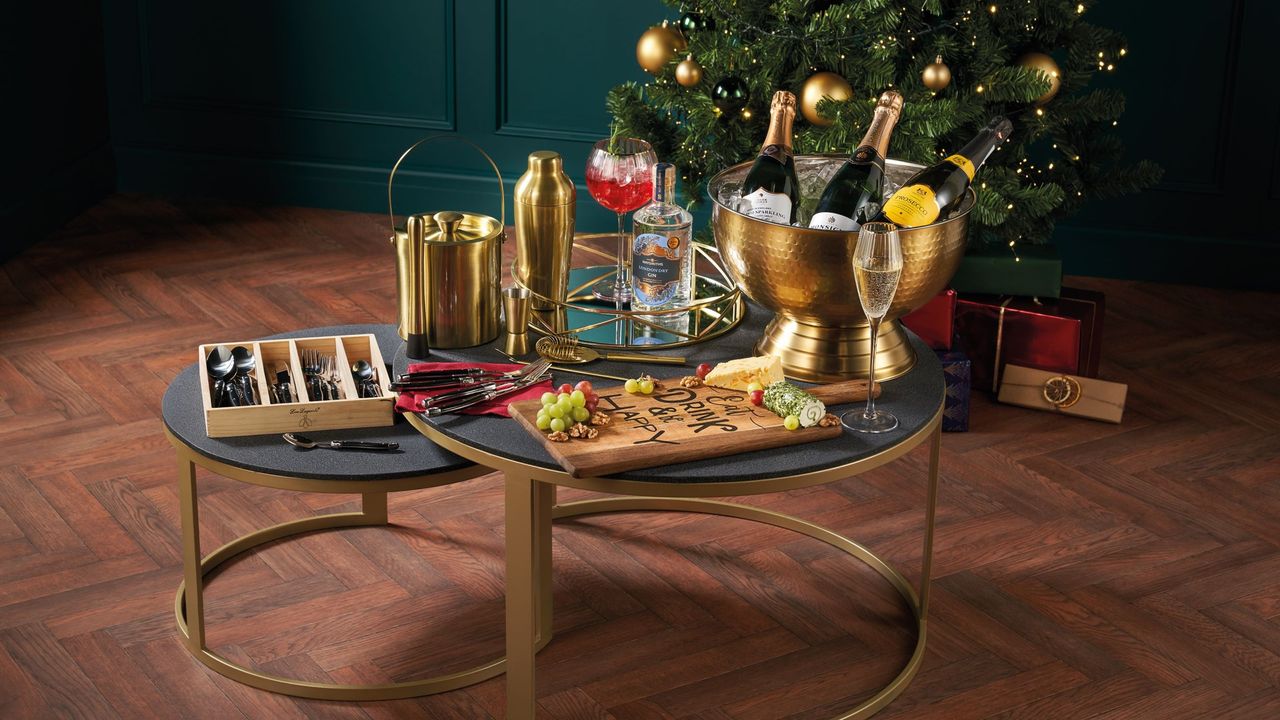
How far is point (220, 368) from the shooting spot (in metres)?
2.22

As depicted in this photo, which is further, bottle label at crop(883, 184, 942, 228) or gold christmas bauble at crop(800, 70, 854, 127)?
gold christmas bauble at crop(800, 70, 854, 127)

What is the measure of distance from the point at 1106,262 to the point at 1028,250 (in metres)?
0.89

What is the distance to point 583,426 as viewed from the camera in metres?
1.88

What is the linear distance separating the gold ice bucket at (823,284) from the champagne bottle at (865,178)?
85 mm

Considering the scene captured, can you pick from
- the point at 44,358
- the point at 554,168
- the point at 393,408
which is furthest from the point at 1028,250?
the point at 44,358

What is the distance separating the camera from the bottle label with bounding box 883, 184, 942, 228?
2104 millimetres

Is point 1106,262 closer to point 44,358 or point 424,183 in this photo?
point 424,183

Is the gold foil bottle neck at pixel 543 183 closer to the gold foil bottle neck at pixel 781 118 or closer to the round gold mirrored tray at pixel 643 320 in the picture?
the round gold mirrored tray at pixel 643 320

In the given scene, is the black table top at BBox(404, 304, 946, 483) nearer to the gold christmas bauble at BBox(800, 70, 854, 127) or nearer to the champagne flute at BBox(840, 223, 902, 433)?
the champagne flute at BBox(840, 223, 902, 433)

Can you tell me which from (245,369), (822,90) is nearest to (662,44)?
(822,90)

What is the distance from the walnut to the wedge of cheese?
257 millimetres

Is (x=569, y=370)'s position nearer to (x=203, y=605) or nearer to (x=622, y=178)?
(x=622, y=178)

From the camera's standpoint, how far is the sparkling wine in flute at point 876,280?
1944mm

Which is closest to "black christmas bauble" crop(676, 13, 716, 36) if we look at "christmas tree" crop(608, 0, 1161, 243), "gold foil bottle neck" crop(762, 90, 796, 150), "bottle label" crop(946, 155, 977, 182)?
"christmas tree" crop(608, 0, 1161, 243)
